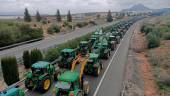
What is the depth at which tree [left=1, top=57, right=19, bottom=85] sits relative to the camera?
19.9m

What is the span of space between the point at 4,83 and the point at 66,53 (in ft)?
22.3

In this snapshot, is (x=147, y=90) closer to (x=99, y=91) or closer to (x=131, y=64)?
(x=99, y=91)

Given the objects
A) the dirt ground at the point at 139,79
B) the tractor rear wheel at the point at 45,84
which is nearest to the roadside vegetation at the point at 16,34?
the dirt ground at the point at 139,79

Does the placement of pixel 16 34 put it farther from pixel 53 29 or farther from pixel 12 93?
pixel 12 93

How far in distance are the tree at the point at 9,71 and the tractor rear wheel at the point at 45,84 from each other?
364 cm

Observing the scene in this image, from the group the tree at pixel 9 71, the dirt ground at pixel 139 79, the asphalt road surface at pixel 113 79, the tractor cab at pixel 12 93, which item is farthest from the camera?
the tree at pixel 9 71

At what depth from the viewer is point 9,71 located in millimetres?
19938

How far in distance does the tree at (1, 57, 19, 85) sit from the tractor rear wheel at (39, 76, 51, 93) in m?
3.64

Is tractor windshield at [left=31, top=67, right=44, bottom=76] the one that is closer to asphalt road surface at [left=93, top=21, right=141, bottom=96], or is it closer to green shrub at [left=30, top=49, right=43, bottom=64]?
asphalt road surface at [left=93, top=21, right=141, bottom=96]

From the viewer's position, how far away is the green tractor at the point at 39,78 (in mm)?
17288

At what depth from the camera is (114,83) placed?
66.5 feet

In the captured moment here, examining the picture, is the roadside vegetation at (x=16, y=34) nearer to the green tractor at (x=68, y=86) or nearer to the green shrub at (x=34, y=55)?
the green shrub at (x=34, y=55)

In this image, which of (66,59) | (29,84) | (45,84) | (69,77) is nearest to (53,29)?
(66,59)

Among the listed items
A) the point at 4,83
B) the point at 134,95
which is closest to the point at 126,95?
the point at 134,95
